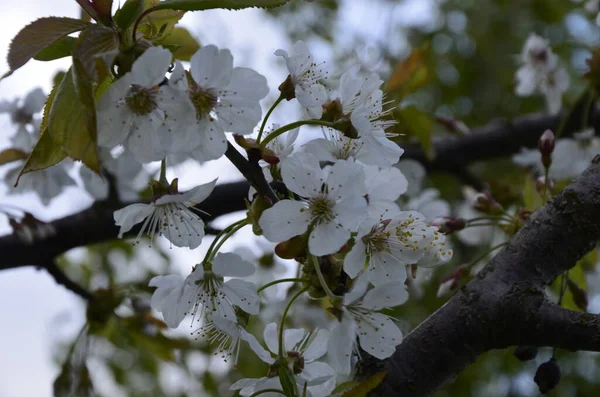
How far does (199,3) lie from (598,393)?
239 cm

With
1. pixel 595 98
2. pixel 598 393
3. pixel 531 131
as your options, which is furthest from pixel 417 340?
pixel 598 393

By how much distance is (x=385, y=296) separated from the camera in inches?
26.6

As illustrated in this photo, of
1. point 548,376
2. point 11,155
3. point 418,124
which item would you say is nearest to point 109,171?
point 11,155

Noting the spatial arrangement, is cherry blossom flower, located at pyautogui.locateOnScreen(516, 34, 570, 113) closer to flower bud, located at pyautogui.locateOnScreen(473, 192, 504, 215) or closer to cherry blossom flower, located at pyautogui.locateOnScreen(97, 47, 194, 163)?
flower bud, located at pyautogui.locateOnScreen(473, 192, 504, 215)

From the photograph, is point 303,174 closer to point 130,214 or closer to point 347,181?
point 347,181

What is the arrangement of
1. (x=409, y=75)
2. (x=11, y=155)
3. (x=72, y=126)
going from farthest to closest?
(x=409, y=75), (x=11, y=155), (x=72, y=126)

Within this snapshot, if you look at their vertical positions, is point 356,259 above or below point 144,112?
below

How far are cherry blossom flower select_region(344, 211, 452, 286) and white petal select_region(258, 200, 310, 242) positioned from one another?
0.20ft

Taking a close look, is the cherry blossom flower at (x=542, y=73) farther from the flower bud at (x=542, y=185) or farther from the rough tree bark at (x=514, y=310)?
the rough tree bark at (x=514, y=310)

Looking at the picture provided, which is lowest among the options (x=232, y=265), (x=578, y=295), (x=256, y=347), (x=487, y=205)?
(x=578, y=295)

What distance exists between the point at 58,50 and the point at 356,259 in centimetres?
40

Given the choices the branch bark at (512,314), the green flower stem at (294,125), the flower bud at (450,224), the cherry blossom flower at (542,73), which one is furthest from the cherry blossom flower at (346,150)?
the cherry blossom flower at (542,73)

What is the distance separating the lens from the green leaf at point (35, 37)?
70cm

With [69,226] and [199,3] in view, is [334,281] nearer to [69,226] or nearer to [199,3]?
[199,3]
